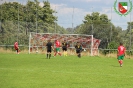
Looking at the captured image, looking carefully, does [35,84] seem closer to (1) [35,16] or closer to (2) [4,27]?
(2) [4,27]

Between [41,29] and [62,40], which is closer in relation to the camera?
[62,40]

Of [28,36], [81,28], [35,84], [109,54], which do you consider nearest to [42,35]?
[28,36]

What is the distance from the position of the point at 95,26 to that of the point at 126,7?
5.16 metres

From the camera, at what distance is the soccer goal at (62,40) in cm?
5166

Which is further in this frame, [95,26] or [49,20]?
[49,20]

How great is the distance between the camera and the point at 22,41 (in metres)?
55.1

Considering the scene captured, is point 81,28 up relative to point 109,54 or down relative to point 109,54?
up

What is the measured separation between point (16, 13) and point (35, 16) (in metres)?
3.26

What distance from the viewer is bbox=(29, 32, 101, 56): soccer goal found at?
169 ft

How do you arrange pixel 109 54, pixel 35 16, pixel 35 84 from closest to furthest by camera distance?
1. pixel 35 84
2. pixel 109 54
3. pixel 35 16

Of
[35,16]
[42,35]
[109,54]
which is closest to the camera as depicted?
[109,54]

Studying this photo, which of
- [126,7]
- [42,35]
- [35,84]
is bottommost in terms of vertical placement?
[35,84]

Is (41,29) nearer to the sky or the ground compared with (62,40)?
nearer to the sky

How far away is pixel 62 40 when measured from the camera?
52688mm
